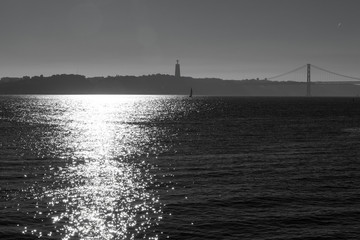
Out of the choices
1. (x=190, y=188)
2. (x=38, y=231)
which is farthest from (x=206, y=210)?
(x=38, y=231)

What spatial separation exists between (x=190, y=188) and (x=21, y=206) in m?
10.0

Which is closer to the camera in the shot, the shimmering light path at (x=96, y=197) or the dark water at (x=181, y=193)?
the shimmering light path at (x=96, y=197)

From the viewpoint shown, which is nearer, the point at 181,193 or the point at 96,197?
the point at 96,197

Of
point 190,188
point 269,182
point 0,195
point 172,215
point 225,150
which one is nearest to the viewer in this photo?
point 172,215

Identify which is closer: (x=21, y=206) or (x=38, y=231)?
(x=38, y=231)

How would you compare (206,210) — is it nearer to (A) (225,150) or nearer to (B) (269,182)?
(B) (269,182)

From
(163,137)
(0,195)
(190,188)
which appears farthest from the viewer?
(163,137)

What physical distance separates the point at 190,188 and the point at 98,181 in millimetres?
6691

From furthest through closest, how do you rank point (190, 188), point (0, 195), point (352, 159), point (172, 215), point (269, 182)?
point (352, 159) → point (269, 182) → point (190, 188) → point (0, 195) → point (172, 215)

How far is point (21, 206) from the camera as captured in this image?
938 inches

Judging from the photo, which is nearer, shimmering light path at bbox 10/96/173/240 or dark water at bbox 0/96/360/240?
shimmering light path at bbox 10/96/173/240

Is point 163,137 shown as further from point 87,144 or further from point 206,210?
point 206,210

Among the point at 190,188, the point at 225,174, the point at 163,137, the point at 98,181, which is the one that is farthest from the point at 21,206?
the point at 163,137

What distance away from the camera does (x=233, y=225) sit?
2098 centimetres
